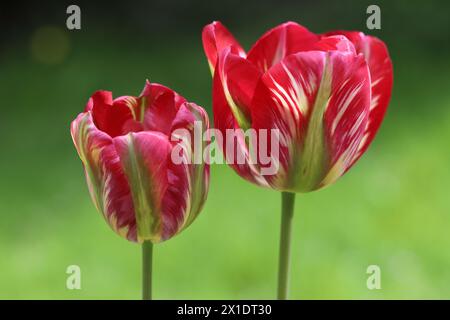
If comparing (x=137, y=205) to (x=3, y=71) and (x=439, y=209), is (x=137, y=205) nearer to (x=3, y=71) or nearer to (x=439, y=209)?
(x=439, y=209)

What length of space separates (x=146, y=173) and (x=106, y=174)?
0.02m

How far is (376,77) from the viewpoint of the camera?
456 mm

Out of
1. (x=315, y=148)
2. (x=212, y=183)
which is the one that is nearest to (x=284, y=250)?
(x=315, y=148)

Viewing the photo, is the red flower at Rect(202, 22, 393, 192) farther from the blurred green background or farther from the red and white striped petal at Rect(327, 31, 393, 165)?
the blurred green background

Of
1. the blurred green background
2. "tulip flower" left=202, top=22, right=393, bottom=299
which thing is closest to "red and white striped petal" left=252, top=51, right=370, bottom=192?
"tulip flower" left=202, top=22, right=393, bottom=299

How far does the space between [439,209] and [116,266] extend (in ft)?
1.60

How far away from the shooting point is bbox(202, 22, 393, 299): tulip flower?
41 centimetres

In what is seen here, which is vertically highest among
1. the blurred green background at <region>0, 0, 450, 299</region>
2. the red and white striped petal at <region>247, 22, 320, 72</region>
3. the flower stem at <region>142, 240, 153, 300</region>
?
the blurred green background at <region>0, 0, 450, 299</region>

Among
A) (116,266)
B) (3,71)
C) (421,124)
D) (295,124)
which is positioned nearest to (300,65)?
(295,124)

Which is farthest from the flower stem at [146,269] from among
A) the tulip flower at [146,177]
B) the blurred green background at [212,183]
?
the blurred green background at [212,183]

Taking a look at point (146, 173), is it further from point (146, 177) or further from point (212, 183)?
point (212, 183)

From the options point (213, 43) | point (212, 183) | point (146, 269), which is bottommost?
point (146, 269)

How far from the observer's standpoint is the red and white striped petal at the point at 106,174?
0.41m

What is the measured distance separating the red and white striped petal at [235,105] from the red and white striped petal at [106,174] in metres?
0.05
